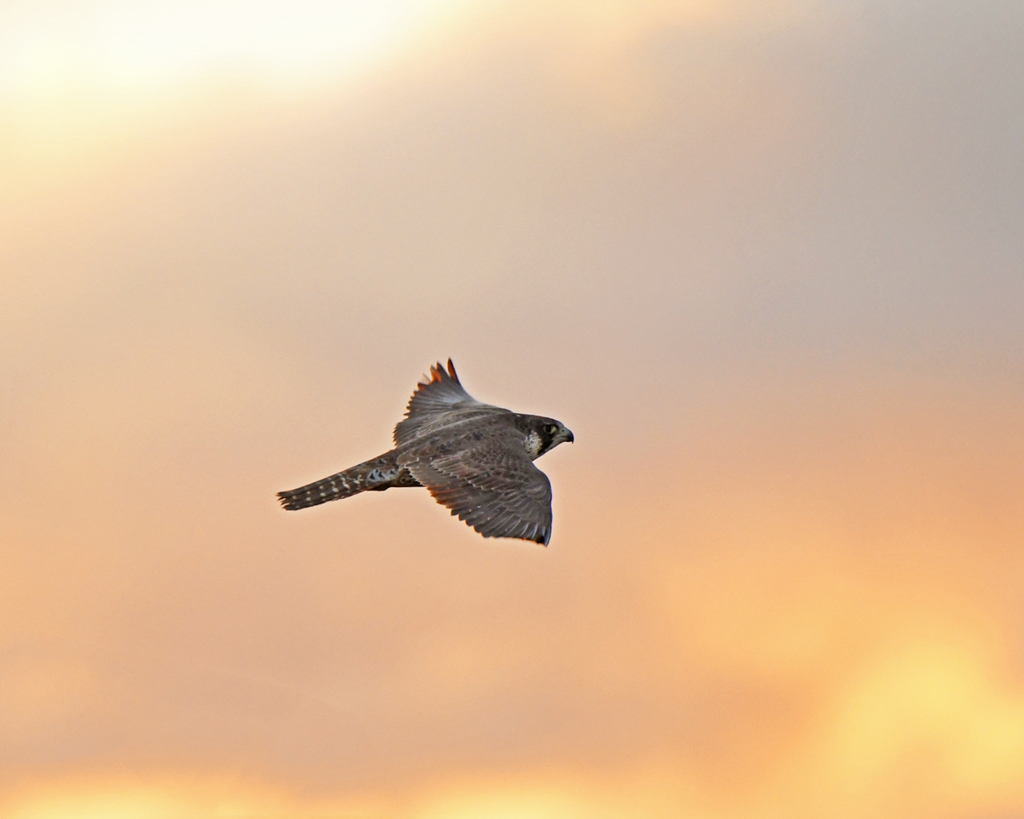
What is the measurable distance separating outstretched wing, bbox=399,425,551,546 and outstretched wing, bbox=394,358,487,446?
1138 millimetres

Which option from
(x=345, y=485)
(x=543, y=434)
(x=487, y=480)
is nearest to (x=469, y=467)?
(x=487, y=480)

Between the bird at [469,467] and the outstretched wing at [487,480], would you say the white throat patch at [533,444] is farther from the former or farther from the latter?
the outstretched wing at [487,480]

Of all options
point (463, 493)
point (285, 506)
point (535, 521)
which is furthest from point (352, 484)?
point (535, 521)

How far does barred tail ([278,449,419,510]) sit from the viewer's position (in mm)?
17500

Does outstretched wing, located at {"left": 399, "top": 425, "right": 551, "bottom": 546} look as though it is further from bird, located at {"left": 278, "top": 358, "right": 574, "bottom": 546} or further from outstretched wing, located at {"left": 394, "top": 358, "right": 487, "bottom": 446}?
outstretched wing, located at {"left": 394, "top": 358, "right": 487, "bottom": 446}

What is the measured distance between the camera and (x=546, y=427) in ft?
62.4

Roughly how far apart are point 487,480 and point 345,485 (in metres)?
2.75

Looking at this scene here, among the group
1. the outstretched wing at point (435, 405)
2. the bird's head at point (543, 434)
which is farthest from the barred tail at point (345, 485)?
the bird's head at point (543, 434)

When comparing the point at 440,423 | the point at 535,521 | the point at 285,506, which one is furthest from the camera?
the point at 440,423

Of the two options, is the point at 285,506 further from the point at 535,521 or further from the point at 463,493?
the point at 535,521

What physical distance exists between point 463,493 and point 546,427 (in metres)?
3.58

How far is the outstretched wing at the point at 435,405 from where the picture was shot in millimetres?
19062

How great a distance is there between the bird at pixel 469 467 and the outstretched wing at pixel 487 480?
0.01 metres

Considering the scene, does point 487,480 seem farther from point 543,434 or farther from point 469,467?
point 543,434
